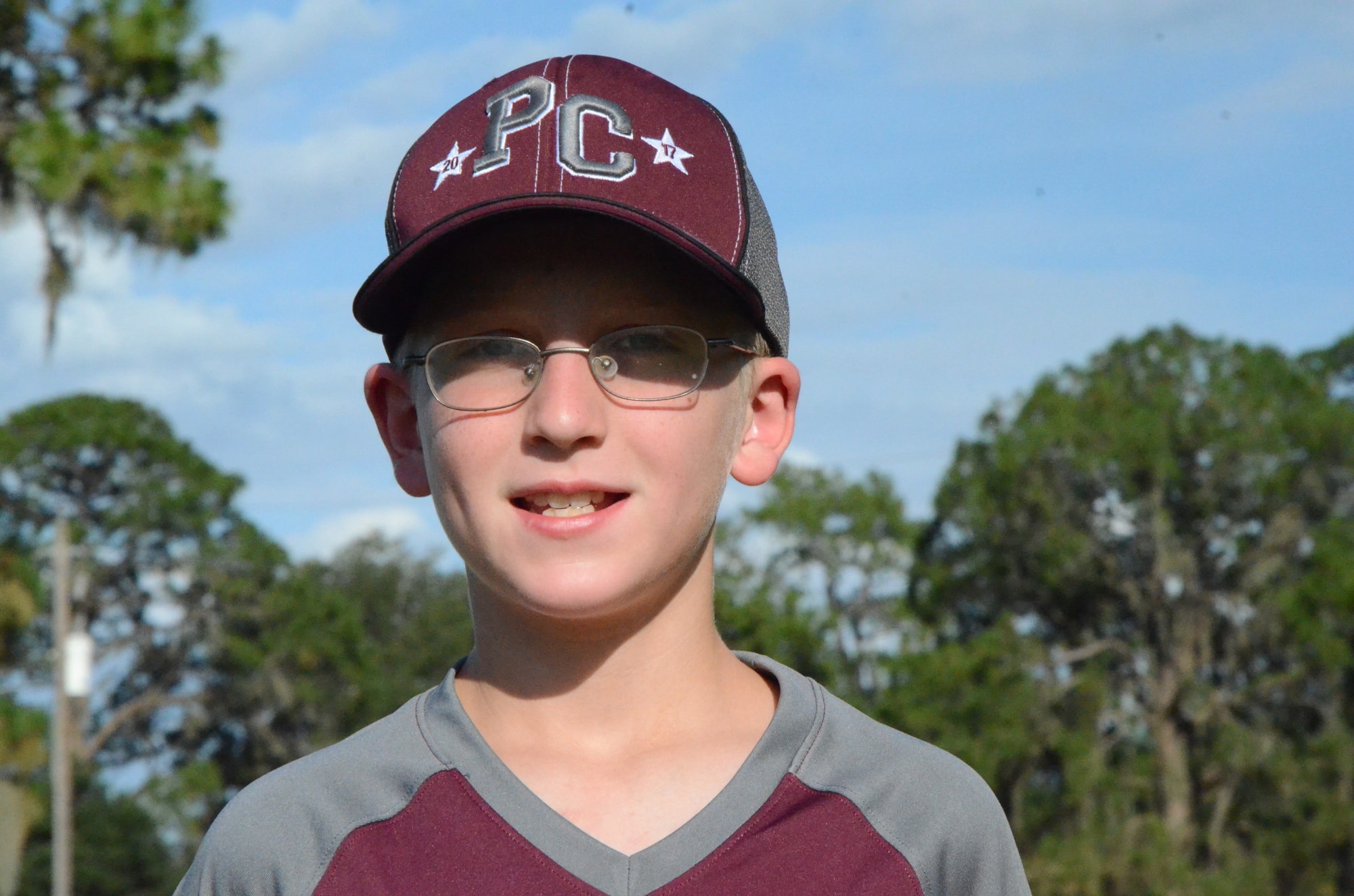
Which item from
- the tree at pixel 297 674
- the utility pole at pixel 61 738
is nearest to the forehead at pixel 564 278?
the utility pole at pixel 61 738

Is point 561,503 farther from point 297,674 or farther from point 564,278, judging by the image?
point 297,674

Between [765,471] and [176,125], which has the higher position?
[176,125]

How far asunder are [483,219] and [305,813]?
0.70 m

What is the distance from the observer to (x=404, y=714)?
79.4 inches

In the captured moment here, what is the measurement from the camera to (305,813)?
6.25 feet

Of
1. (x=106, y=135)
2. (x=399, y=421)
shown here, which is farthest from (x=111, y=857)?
(x=399, y=421)

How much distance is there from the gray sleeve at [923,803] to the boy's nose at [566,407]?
17.9 inches

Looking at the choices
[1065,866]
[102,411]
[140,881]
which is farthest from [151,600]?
[1065,866]

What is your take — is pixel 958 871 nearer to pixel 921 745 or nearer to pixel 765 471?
pixel 921 745

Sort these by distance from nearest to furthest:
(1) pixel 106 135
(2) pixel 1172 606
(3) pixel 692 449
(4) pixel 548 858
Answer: (4) pixel 548 858 → (3) pixel 692 449 → (1) pixel 106 135 → (2) pixel 1172 606

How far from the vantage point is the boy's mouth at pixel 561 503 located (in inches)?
73.7

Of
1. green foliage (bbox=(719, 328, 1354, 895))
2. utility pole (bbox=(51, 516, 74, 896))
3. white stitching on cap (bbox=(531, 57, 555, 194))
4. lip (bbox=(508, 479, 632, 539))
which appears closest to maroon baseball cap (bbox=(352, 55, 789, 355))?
white stitching on cap (bbox=(531, 57, 555, 194))

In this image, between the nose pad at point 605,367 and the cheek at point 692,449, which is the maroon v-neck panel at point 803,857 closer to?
the cheek at point 692,449

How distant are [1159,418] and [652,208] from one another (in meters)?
27.0
